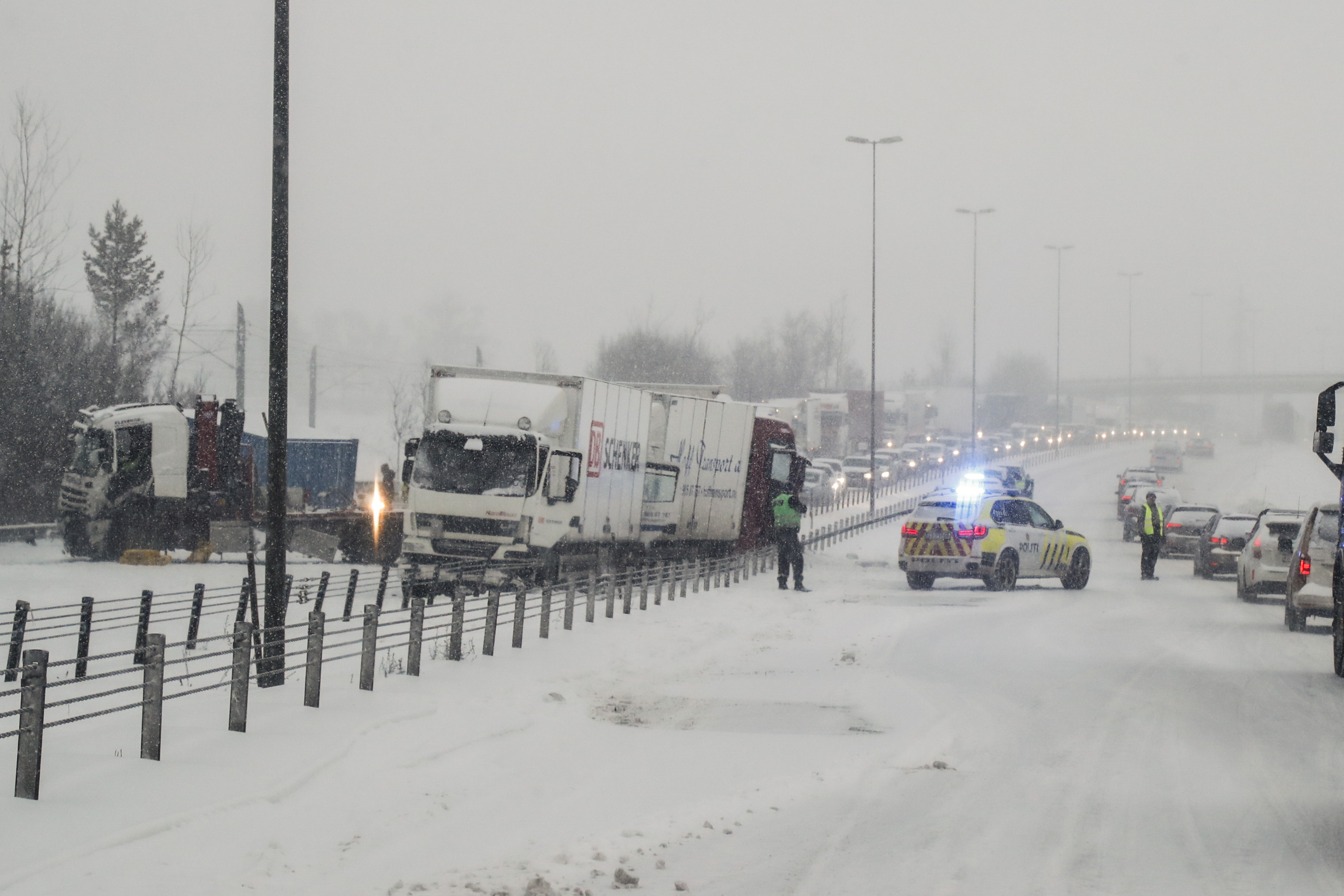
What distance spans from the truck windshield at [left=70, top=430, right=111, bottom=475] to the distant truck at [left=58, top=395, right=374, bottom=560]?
0.7 inches

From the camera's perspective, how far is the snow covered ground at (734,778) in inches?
268

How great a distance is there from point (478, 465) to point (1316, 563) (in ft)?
39.5

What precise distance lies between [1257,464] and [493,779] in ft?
294

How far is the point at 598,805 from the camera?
8.35 meters

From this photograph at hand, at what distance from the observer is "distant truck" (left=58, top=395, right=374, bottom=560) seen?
→ 29375 mm

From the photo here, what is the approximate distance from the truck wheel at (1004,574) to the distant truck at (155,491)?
522 inches

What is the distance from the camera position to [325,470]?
42844 mm

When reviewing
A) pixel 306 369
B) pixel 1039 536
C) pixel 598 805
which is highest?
pixel 306 369

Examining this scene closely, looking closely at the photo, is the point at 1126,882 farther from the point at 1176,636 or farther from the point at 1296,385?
the point at 1296,385

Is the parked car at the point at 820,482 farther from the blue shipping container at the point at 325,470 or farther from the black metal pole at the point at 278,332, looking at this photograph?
the black metal pole at the point at 278,332

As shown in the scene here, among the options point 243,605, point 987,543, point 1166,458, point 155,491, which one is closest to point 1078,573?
point 987,543

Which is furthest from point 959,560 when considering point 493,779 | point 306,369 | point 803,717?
point 306,369

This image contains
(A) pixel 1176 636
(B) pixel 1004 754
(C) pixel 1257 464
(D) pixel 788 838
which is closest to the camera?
(D) pixel 788 838

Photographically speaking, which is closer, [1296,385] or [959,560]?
[959,560]
